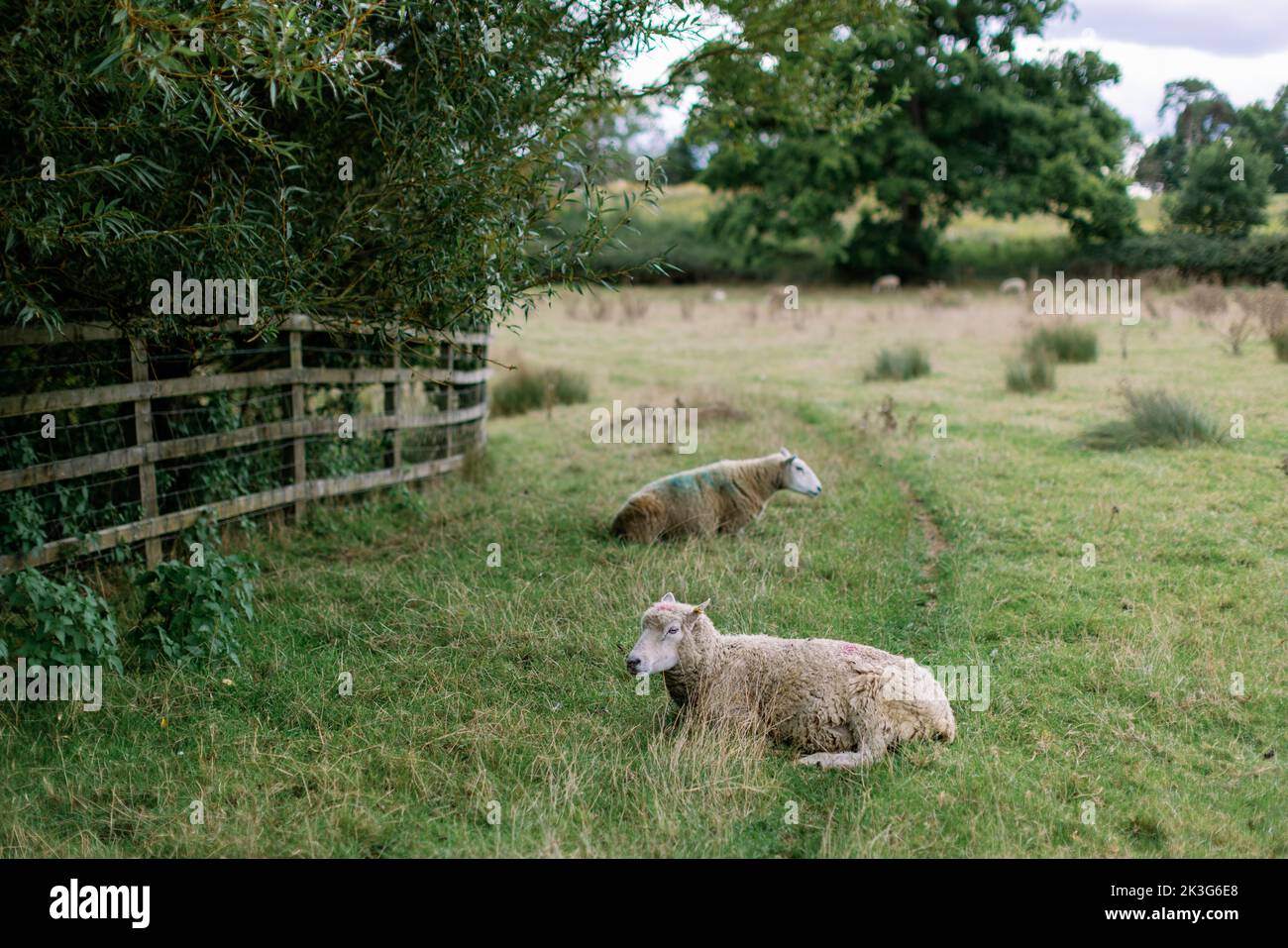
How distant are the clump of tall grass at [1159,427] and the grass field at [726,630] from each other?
0.84ft

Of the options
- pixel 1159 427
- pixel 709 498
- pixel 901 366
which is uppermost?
pixel 901 366

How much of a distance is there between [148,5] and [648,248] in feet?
118

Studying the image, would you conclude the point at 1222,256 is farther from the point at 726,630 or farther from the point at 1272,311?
the point at 726,630

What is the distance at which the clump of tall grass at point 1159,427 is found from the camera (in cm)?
1059

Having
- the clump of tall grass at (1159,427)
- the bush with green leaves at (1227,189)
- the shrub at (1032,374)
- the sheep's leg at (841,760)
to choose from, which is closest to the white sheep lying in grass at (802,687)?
the sheep's leg at (841,760)

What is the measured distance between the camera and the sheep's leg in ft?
15.9

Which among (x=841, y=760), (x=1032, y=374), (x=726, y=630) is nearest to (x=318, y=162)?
(x=726, y=630)

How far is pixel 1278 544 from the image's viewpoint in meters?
7.71

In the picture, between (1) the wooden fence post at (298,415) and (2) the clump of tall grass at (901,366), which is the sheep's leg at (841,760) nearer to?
(1) the wooden fence post at (298,415)

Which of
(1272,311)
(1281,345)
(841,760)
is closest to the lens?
(841,760)

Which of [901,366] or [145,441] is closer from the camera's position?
[145,441]

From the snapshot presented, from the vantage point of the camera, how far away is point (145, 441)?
727 centimetres

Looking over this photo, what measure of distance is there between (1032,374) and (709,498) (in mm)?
7983
